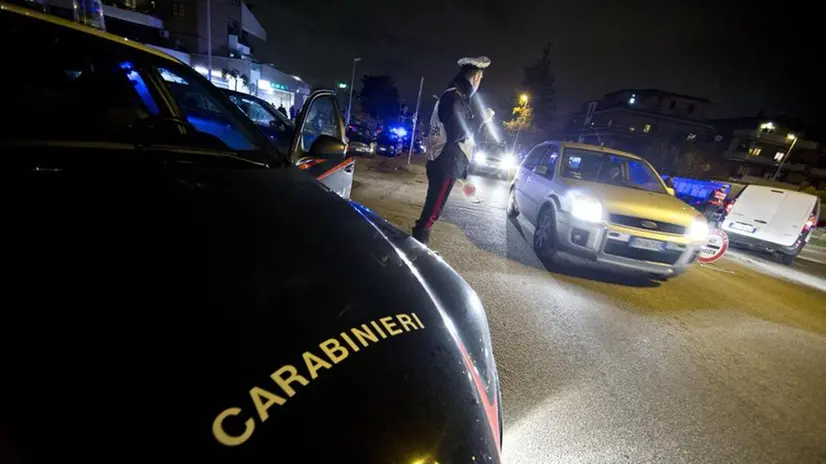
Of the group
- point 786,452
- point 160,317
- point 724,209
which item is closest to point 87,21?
point 160,317

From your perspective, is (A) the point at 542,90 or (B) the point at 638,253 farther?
(A) the point at 542,90

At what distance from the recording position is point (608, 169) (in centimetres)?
530

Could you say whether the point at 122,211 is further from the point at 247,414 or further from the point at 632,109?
the point at 632,109

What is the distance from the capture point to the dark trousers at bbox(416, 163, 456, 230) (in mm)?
3875

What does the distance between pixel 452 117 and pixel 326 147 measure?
5.60 feet

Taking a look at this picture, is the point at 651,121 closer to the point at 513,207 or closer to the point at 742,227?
the point at 742,227

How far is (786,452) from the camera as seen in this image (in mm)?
2014

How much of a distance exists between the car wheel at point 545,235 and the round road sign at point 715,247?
3.29 metres

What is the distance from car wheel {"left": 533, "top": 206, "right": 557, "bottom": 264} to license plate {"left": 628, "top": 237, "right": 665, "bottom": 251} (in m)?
0.90

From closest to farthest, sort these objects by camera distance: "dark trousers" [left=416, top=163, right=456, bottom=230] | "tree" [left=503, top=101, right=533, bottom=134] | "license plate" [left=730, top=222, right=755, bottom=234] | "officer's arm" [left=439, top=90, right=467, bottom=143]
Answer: "officer's arm" [left=439, top=90, right=467, bottom=143]
"dark trousers" [left=416, top=163, right=456, bottom=230]
"license plate" [left=730, top=222, right=755, bottom=234]
"tree" [left=503, top=101, right=533, bottom=134]

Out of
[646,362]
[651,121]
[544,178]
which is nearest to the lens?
[646,362]

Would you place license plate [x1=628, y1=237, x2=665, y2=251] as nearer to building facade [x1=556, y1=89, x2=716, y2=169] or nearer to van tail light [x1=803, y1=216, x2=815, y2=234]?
van tail light [x1=803, y1=216, x2=815, y2=234]

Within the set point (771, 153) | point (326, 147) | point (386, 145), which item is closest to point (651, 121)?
point (771, 153)

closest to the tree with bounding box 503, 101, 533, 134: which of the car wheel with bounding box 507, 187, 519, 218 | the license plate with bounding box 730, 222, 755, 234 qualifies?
the license plate with bounding box 730, 222, 755, 234
